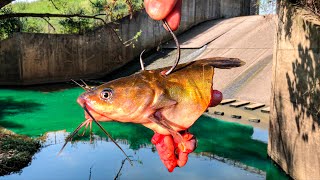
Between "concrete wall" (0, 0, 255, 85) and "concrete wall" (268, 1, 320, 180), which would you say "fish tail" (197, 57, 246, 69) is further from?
"concrete wall" (0, 0, 255, 85)

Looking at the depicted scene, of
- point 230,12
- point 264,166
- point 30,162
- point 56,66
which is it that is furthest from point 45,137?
point 230,12

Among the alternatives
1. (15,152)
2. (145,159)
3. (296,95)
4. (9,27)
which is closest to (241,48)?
A: (145,159)

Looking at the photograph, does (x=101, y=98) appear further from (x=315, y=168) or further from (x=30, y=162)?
(x=30, y=162)

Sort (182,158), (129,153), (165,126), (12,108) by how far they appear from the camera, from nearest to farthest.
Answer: (165,126)
(182,158)
(129,153)
(12,108)

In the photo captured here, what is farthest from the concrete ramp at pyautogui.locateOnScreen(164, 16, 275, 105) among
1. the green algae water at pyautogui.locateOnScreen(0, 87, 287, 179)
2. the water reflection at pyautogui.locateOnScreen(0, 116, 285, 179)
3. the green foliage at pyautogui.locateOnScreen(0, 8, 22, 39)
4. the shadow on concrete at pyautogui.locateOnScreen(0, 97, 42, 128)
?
the green foliage at pyautogui.locateOnScreen(0, 8, 22, 39)

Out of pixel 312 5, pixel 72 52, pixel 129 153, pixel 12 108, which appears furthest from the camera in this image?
pixel 72 52

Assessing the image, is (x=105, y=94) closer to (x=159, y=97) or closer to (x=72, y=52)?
Answer: (x=159, y=97)
